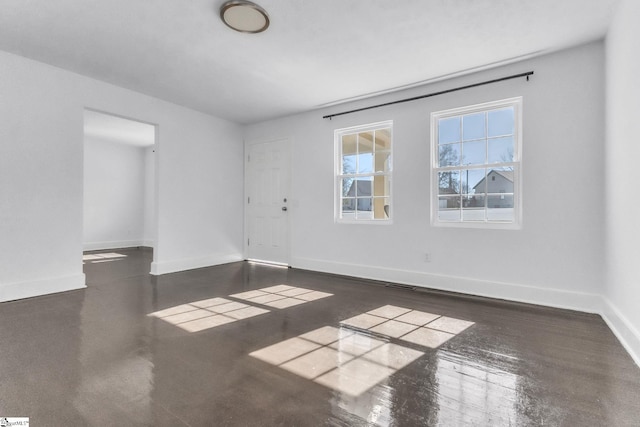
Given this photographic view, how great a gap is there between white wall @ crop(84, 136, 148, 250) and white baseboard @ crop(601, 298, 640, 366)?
9177 mm

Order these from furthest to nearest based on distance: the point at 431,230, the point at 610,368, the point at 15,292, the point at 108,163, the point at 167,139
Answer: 1. the point at 108,163
2. the point at 167,139
3. the point at 431,230
4. the point at 15,292
5. the point at 610,368

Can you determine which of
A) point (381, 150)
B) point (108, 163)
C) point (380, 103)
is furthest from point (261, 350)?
point (108, 163)

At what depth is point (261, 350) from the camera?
88.9 inches

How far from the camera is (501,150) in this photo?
11.9 feet

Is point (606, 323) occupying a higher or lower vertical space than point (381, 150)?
lower

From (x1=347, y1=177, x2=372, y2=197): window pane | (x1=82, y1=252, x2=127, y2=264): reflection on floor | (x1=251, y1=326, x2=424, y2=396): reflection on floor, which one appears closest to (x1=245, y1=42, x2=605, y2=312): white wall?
(x1=347, y1=177, x2=372, y2=197): window pane

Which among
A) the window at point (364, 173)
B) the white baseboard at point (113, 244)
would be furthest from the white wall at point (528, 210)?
the white baseboard at point (113, 244)

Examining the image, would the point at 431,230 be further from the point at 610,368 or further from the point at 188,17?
the point at 188,17

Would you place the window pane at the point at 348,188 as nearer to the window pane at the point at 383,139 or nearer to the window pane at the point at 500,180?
the window pane at the point at 383,139

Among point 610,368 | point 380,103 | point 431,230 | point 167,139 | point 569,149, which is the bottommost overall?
point 610,368

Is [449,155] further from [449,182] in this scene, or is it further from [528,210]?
[528,210]

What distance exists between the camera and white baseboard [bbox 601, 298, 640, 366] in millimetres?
2137

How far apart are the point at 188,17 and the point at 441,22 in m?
2.22

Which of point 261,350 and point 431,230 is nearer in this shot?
point 261,350
